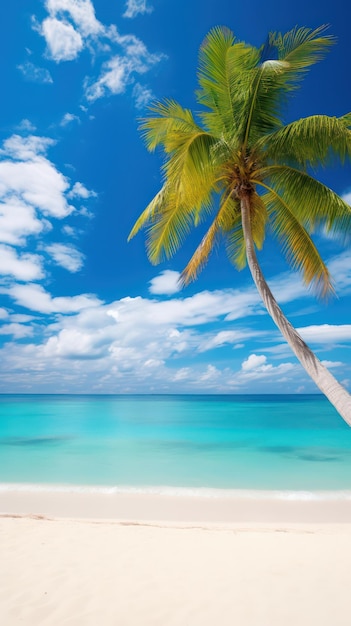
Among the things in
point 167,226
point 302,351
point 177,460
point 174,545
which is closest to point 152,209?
point 167,226

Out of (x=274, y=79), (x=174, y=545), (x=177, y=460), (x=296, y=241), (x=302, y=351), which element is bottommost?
(x=177, y=460)

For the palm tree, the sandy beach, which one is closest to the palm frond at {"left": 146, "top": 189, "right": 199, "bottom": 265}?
the palm tree

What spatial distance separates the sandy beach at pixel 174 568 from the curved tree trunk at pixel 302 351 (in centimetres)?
178

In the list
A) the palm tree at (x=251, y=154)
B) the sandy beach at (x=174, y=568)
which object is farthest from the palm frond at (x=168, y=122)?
the sandy beach at (x=174, y=568)

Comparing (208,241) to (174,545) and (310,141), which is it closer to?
(310,141)

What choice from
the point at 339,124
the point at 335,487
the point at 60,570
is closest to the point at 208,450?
the point at 335,487

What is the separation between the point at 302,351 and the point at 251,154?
368 centimetres

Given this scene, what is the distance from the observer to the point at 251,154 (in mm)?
6480

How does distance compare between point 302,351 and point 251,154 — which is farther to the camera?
point 251,154

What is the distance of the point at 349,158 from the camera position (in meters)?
6.06

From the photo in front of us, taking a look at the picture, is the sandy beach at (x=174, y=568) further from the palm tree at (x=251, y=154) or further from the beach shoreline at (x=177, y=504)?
the palm tree at (x=251, y=154)

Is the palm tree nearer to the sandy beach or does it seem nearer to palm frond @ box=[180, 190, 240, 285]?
palm frond @ box=[180, 190, 240, 285]

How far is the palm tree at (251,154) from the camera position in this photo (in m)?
5.88

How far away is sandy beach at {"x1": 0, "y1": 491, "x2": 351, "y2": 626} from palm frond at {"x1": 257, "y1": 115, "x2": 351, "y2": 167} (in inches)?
222
